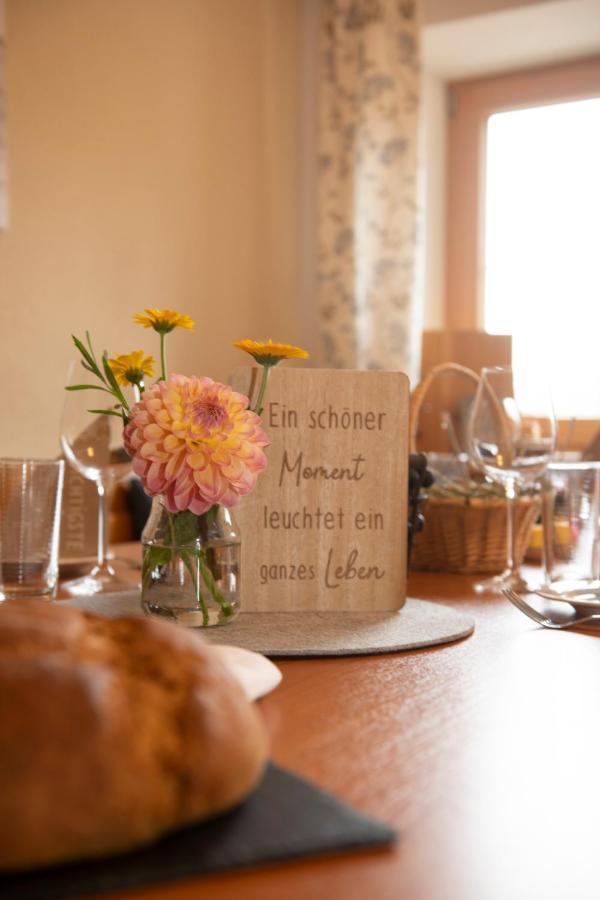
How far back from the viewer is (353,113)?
3.83 m

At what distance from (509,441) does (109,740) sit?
0.92m

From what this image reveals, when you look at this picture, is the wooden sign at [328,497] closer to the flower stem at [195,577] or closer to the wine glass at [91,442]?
the flower stem at [195,577]

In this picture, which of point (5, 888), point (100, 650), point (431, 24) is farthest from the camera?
point (431, 24)

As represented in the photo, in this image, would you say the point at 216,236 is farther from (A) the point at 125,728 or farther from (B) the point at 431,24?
(A) the point at 125,728

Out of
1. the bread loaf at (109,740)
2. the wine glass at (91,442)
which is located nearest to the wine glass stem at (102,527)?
the wine glass at (91,442)

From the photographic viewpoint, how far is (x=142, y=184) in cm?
338

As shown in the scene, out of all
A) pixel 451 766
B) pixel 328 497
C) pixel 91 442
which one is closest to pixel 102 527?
pixel 91 442

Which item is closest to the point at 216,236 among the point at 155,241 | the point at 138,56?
the point at 155,241

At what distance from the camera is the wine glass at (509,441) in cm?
125

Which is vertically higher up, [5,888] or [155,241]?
[155,241]

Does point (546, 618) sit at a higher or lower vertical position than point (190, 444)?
lower

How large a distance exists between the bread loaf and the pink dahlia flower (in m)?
0.34

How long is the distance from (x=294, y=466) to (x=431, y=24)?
10.3 ft

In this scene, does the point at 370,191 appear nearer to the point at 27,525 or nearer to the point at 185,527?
the point at 27,525
